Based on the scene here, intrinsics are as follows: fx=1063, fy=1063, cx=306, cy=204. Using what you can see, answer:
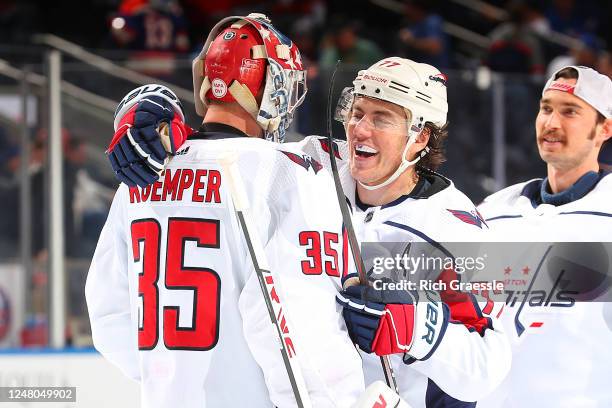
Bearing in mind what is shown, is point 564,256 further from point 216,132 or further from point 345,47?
point 345,47

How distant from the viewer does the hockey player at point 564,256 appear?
9.91 feet

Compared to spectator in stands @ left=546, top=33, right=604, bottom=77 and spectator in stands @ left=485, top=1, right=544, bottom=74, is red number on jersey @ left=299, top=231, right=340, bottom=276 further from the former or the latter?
spectator in stands @ left=485, top=1, right=544, bottom=74

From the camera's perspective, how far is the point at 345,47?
6.30 m

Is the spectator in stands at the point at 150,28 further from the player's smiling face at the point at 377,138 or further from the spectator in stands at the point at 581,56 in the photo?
the player's smiling face at the point at 377,138

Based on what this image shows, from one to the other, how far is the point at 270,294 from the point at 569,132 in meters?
1.49

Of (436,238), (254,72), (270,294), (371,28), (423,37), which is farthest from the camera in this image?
(371,28)

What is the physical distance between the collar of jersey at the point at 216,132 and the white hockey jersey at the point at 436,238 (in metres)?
0.60

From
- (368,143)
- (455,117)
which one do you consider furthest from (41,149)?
(368,143)

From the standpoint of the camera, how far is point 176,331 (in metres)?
2.08

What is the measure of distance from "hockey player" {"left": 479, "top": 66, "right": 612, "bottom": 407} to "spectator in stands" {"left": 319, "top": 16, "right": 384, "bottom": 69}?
293 cm

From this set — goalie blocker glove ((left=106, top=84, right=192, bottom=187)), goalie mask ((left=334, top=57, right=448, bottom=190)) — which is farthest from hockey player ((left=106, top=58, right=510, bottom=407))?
goalie blocker glove ((left=106, top=84, right=192, bottom=187))

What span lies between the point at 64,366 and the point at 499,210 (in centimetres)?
161

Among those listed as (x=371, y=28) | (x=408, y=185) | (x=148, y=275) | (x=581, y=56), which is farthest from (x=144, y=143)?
(x=371, y=28)

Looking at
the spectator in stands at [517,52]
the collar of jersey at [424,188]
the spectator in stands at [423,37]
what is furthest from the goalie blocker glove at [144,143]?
the spectator in stands at [517,52]
